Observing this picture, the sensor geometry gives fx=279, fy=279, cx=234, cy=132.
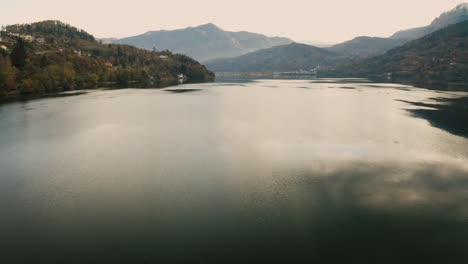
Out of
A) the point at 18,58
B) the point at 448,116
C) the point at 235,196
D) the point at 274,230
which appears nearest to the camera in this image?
the point at 274,230

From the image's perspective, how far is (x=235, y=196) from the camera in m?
22.2

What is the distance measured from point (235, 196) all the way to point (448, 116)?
5647 centimetres

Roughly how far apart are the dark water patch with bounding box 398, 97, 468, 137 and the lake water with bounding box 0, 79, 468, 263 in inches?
Result: 161

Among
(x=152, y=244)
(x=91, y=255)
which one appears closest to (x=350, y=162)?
(x=152, y=244)

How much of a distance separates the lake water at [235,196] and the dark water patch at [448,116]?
4.09 meters

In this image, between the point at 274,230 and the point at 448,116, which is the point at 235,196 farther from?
the point at 448,116

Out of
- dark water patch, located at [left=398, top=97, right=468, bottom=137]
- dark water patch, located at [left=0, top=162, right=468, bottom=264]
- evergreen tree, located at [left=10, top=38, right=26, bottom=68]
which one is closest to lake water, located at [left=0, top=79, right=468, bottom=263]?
dark water patch, located at [left=0, top=162, right=468, bottom=264]

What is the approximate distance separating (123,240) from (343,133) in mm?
37381

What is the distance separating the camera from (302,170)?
1093 inches

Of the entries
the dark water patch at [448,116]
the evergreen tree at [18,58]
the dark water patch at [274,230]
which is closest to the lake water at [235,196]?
the dark water patch at [274,230]

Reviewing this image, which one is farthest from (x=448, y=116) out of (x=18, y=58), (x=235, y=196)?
(x=18, y=58)

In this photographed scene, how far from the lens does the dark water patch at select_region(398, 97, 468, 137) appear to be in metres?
46.4

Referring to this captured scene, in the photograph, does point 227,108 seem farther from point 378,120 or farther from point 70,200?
point 70,200

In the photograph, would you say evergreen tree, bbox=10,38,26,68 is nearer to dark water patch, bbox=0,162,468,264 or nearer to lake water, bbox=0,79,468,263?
lake water, bbox=0,79,468,263
